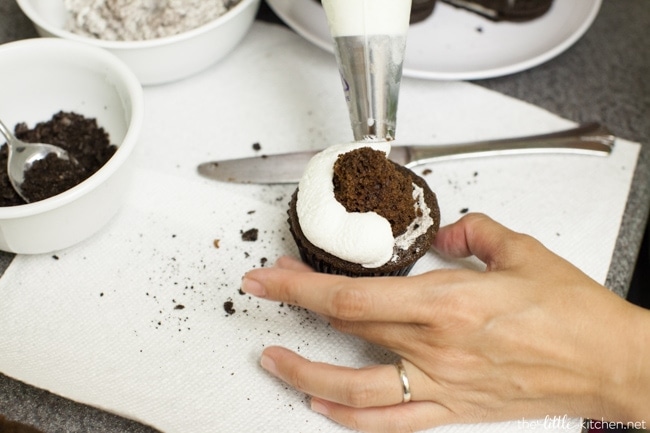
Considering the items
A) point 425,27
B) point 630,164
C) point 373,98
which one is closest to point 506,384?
point 373,98

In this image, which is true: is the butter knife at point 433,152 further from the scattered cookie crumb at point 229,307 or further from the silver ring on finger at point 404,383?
the silver ring on finger at point 404,383

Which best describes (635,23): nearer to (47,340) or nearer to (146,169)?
(146,169)

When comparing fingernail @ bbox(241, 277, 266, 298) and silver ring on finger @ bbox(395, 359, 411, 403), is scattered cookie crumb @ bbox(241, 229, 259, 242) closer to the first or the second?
fingernail @ bbox(241, 277, 266, 298)

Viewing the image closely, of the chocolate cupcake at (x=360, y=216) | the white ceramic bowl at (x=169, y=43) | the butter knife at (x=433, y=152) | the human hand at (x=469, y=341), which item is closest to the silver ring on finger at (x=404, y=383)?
the human hand at (x=469, y=341)

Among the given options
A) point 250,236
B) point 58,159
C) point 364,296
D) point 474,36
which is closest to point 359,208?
point 364,296

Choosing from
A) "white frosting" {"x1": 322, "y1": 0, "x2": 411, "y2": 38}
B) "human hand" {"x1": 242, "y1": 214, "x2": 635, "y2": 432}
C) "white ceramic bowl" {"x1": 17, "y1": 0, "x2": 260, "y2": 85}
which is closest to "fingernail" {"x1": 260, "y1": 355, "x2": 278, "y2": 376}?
"human hand" {"x1": 242, "y1": 214, "x2": 635, "y2": 432}

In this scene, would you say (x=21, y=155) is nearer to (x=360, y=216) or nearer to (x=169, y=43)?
(x=169, y=43)
